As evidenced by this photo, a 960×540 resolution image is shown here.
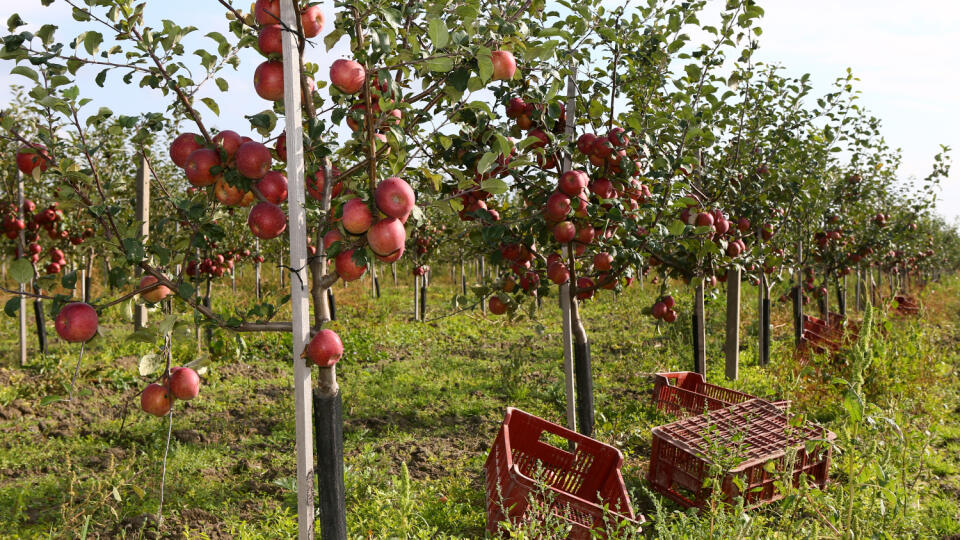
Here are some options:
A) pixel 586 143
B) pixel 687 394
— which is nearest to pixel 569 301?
pixel 586 143

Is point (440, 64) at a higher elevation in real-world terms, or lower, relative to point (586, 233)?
higher

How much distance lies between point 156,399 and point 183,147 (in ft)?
3.05

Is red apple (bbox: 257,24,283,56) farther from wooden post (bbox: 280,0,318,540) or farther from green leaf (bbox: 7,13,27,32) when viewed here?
green leaf (bbox: 7,13,27,32)

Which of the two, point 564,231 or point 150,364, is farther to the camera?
point 564,231

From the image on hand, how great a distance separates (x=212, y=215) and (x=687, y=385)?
457cm

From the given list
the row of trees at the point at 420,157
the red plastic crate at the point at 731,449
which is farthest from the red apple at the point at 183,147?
the red plastic crate at the point at 731,449

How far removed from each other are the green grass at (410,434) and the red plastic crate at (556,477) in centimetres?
27

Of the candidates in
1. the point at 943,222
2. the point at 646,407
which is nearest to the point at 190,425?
the point at 646,407

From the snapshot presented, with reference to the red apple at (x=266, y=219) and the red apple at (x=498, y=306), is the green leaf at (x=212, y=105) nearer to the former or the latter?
the red apple at (x=266, y=219)

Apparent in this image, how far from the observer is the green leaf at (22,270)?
74.6 inches

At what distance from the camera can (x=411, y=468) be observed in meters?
4.30

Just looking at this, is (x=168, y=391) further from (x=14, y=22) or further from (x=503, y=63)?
(x=503, y=63)

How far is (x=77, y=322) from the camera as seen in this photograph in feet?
6.20

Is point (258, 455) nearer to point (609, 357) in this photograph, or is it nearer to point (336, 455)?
point (336, 455)
